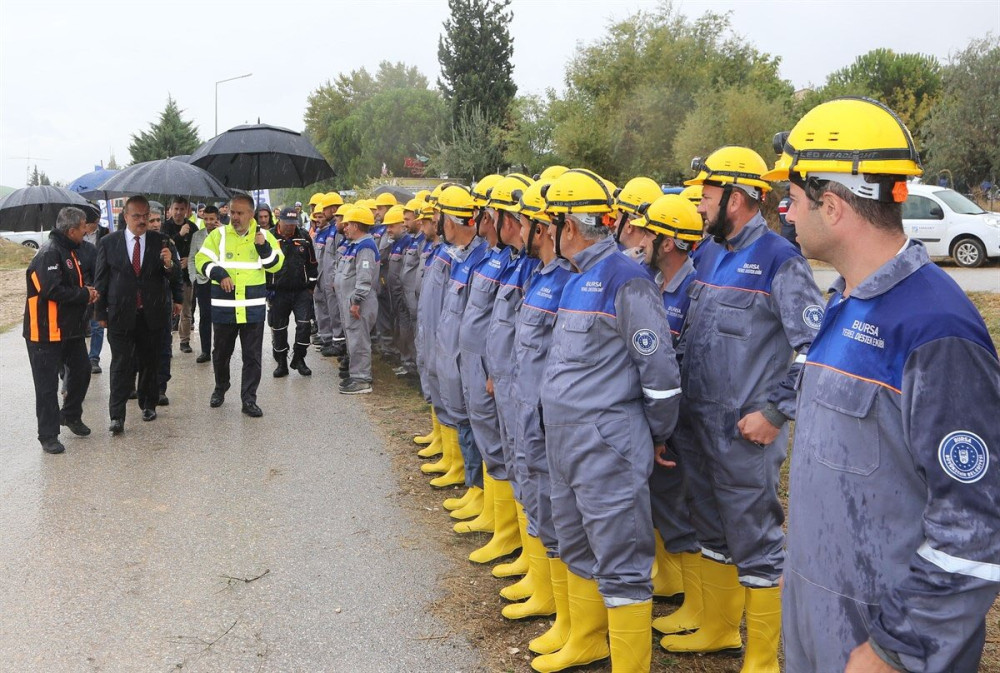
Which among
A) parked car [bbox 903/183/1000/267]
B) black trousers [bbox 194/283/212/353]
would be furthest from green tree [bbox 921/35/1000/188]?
black trousers [bbox 194/283/212/353]

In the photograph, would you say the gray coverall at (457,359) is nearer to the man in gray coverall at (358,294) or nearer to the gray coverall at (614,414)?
the gray coverall at (614,414)

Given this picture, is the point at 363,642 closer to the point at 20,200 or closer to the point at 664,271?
the point at 664,271

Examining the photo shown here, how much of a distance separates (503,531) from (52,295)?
4.96 m

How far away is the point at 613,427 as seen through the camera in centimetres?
358

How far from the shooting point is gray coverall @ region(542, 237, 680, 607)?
3570 millimetres

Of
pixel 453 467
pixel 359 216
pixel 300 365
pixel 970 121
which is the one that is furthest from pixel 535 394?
pixel 970 121

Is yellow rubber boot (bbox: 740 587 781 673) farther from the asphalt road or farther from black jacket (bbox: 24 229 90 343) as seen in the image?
black jacket (bbox: 24 229 90 343)

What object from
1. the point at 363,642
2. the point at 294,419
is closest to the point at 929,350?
the point at 363,642

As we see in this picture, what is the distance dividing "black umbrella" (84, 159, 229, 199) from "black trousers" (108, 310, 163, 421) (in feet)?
4.22

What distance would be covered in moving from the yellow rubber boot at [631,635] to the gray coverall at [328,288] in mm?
8234

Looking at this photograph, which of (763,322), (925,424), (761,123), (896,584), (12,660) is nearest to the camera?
(925,424)

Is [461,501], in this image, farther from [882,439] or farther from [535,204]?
[882,439]

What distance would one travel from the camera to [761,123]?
31.6 meters

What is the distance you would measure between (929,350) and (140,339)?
832cm
